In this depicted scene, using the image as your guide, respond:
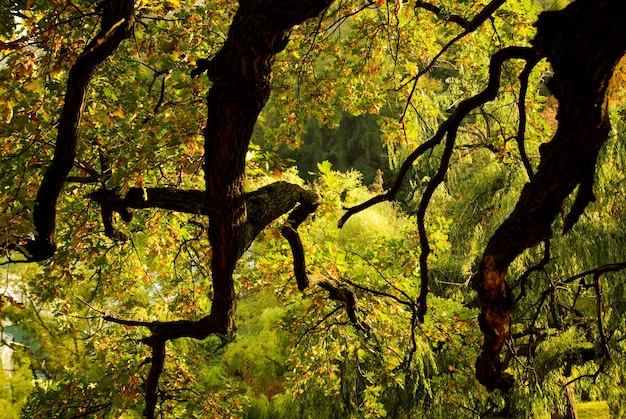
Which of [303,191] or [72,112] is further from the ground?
[72,112]

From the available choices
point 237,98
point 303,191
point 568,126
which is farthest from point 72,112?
point 568,126

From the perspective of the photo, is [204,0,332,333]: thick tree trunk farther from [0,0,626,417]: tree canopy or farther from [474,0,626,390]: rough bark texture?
[474,0,626,390]: rough bark texture

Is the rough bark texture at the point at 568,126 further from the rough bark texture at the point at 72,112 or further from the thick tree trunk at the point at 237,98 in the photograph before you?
the rough bark texture at the point at 72,112

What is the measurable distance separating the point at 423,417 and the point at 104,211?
433 centimetres

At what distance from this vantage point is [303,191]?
3.04 metres

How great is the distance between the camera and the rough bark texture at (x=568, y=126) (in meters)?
1.08

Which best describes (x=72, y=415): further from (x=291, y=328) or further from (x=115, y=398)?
(x=291, y=328)

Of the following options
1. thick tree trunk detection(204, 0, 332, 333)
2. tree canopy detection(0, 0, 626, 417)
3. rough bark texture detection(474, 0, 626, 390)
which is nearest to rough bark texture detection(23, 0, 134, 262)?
tree canopy detection(0, 0, 626, 417)

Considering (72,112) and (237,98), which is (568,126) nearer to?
(237,98)

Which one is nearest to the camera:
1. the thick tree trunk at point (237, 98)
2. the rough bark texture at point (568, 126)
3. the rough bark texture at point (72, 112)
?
the rough bark texture at point (568, 126)

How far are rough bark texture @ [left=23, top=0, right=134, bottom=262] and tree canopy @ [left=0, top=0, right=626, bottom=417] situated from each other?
0.01m

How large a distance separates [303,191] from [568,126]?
1.91m

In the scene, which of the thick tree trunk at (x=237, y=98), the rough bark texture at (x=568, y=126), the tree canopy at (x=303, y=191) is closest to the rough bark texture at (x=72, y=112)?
the tree canopy at (x=303, y=191)

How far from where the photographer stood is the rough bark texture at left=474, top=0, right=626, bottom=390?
108 cm
